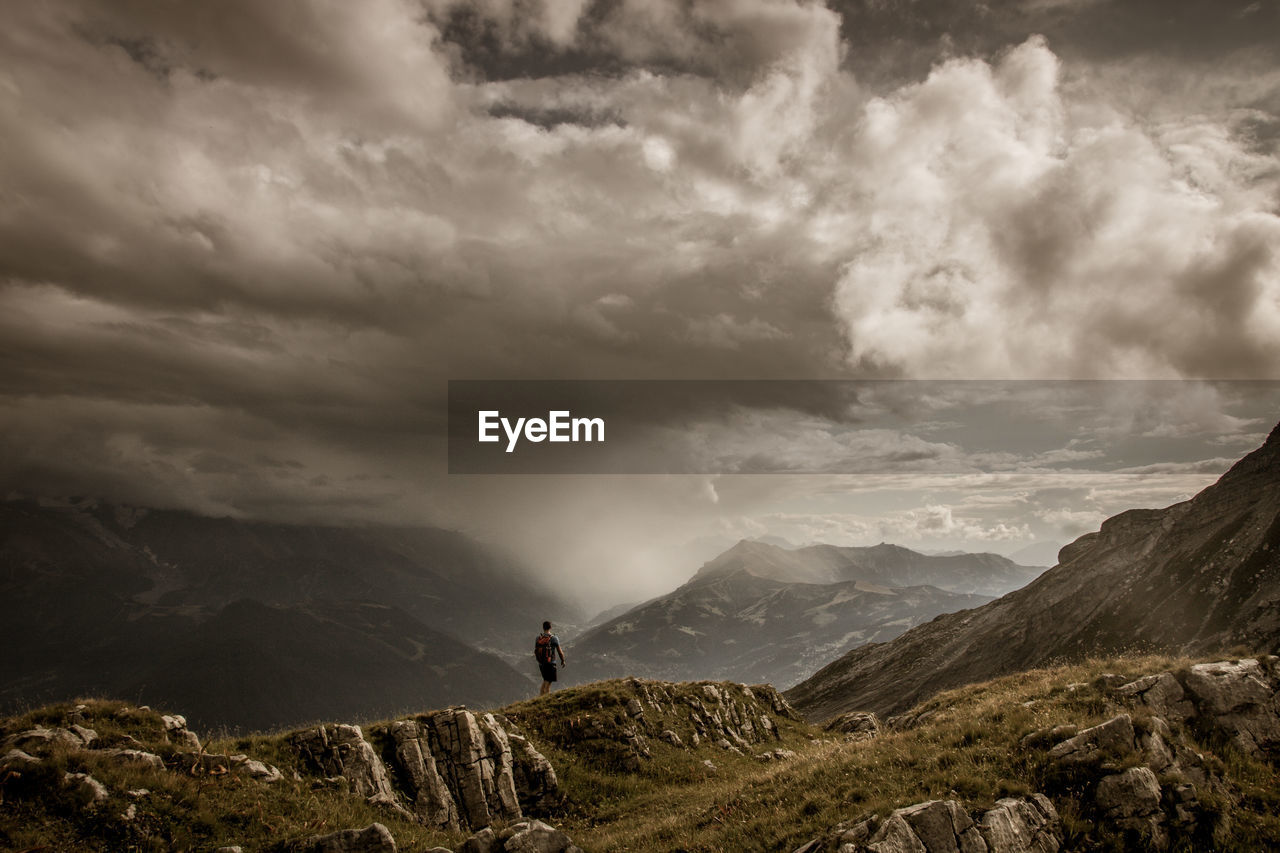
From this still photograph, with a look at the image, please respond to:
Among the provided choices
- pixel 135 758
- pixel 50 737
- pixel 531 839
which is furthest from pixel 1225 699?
pixel 50 737

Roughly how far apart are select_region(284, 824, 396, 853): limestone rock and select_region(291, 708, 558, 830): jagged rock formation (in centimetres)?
554

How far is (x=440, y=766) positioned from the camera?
25.5 metres

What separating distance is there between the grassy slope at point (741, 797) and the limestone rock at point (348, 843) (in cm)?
119

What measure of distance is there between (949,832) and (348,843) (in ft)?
49.5

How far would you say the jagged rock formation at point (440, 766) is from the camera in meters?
22.8

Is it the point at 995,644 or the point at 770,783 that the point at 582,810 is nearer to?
the point at 770,783

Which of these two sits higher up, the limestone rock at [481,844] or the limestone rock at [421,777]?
the limestone rock at [481,844]

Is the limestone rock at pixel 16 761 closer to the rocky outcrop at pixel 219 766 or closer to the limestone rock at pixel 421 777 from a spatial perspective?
the rocky outcrop at pixel 219 766

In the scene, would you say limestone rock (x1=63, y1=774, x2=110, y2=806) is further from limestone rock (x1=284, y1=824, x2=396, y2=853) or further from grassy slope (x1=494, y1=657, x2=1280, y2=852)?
grassy slope (x1=494, y1=657, x2=1280, y2=852)

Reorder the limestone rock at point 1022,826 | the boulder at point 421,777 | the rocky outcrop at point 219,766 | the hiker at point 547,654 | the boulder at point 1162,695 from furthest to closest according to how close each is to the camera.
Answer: the hiker at point 547,654
the boulder at point 421,777
the boulder at point 1162,695
the rocky outcrop at point 219,766
the limestone rock at point 1022,826

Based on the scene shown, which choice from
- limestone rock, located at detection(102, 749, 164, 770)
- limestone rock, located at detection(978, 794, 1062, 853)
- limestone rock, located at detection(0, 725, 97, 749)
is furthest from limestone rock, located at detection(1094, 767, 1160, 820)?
limestone rock, located at detection(0, 725, 97, 749)

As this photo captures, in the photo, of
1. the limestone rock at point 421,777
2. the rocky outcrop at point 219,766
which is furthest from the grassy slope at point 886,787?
the rocky outcrop at point 219,766

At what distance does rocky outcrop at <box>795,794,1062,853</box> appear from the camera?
1430cm

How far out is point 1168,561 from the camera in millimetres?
186125
